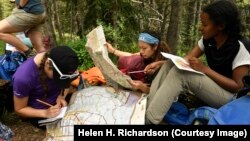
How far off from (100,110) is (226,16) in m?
1.52

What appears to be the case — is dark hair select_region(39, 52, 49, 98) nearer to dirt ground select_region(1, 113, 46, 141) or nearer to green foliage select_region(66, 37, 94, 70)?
dirt ground select_region(1, 113, 46, 141)

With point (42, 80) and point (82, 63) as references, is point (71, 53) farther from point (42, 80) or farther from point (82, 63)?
point (82, 63)

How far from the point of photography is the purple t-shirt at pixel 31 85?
361 cm

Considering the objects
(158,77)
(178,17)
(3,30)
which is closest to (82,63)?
(3,30)

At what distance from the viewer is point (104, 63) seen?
12.7 feet

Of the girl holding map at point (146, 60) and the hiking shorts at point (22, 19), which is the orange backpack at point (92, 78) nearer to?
the girl holding map at point (146, 60)

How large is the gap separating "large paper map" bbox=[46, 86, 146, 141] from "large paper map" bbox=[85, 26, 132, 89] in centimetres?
10

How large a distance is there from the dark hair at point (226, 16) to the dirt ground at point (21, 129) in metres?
2.09

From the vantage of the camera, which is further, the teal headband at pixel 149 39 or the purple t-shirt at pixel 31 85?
the teal headband at pixel 149 39

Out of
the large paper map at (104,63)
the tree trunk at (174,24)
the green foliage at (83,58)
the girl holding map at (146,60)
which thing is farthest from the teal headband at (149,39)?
the tree trunk at (174,24)

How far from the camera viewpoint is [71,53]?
3480mm

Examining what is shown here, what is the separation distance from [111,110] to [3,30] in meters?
2.17

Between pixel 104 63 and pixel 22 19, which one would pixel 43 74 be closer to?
pixel 104 63

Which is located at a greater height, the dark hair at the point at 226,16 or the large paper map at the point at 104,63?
the dark hair at the point at 226,16
